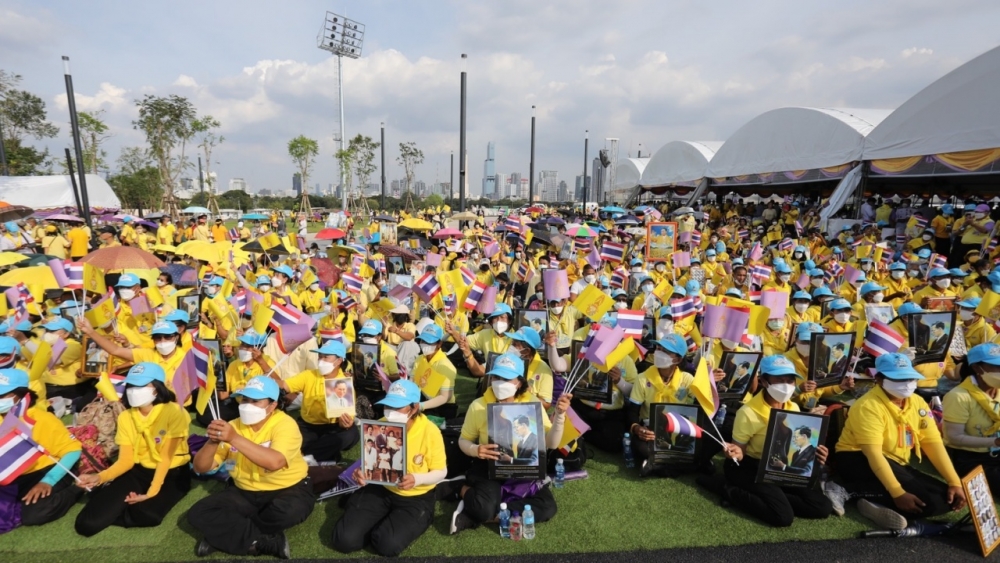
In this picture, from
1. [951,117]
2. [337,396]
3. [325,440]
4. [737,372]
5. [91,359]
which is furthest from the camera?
[951,117]

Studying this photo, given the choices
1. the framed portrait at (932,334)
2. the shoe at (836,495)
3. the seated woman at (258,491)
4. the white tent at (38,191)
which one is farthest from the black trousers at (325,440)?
the white tent at (38,191)

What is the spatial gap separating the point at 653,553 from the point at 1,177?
36.0 m

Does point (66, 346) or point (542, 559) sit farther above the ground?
point (66, 346)

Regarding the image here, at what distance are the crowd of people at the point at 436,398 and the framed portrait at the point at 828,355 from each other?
0.05 metres

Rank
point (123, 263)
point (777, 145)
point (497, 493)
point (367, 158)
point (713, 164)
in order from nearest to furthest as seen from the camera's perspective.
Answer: point (497, 493) < point (123, 263) < point (777, 145) < point (713, 164) < point (367, 158)

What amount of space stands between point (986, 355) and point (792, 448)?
2153 millimetres

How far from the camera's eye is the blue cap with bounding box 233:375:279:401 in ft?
14.0

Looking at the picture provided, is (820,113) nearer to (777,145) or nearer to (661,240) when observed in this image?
(777,145)

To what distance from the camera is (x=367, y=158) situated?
47188 mm

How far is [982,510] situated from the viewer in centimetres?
439

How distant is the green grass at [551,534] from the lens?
4.56m

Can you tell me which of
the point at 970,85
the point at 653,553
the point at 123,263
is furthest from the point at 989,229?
the point at 123,263

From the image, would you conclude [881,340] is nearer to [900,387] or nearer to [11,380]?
[900,387]

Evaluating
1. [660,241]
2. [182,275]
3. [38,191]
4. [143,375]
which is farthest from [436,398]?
[38,191]
